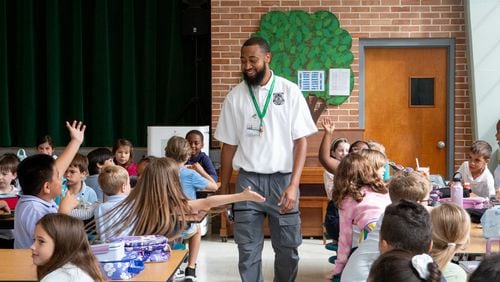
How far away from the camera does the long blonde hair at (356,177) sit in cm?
477

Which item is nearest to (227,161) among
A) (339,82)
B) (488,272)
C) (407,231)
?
(407,231)

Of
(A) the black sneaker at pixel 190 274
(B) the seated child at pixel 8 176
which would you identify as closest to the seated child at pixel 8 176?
(B) the seated child at pixel 8 176

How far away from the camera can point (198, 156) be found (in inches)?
319

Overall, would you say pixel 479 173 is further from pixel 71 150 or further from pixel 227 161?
pixel 71 150

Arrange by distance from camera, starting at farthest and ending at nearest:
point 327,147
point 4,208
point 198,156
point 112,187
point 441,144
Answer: point 441,144 → point 198,156 → point 4,208 → point 327,147 → point 112,187

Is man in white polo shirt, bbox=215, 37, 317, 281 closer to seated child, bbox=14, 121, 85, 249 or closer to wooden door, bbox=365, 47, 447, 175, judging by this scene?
seated child, bbox=14, 121, 85, 249

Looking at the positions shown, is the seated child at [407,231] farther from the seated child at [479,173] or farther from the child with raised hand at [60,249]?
the seated child at [479,173]

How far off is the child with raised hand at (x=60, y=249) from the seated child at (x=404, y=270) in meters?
1.33

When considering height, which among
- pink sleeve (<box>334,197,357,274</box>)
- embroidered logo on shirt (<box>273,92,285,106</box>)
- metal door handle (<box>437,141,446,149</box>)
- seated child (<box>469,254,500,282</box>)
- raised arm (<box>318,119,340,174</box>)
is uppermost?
embroidered logo on shirt (<box>273,92,285,106</box>)

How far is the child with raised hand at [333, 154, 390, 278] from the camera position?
471 centimetres

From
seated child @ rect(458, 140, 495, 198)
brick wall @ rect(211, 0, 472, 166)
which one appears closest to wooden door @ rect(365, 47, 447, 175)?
brick wall @ rect(211, 0, 472, 166)

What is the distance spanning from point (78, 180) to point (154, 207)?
165 cm

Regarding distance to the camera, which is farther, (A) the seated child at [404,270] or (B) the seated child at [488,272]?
(A) the seated child at [404,270]

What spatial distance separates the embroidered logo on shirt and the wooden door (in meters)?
4.53
